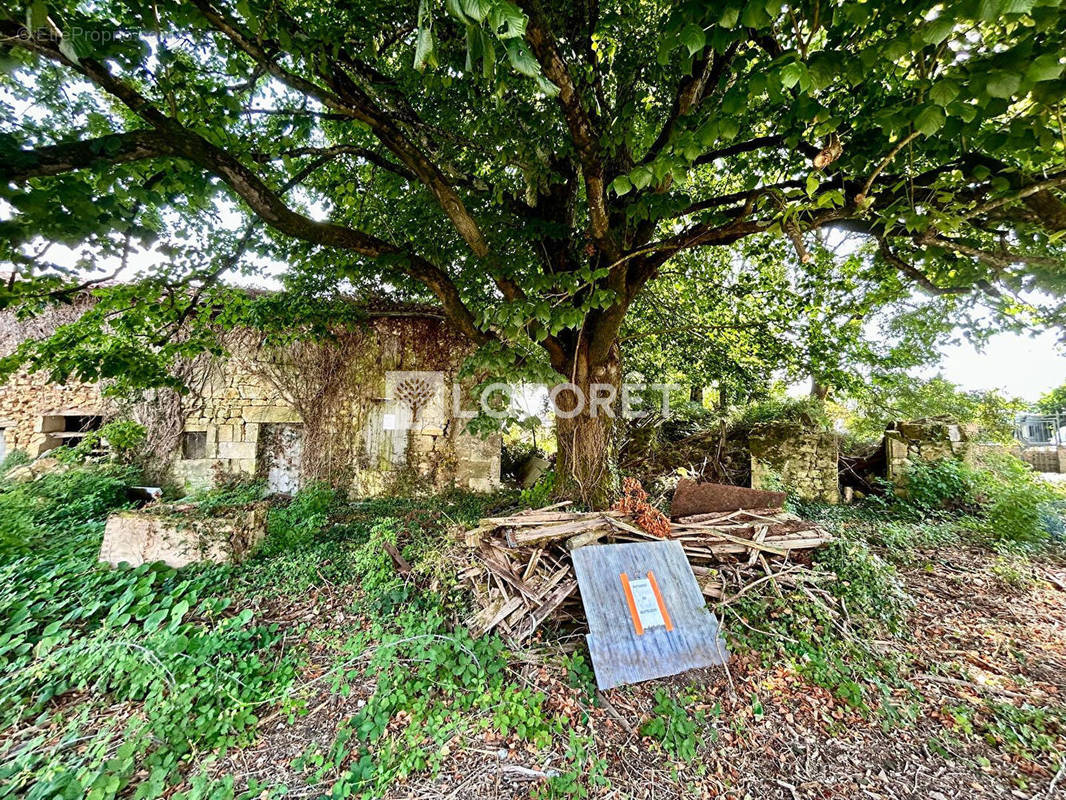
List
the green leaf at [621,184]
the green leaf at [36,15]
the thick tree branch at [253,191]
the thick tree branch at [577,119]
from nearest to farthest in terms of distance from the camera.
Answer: the green leaf at [36,15]
the green leaf at [621,184]
the thick tree branch at [577,119]
the thick tree branch at [253,191]

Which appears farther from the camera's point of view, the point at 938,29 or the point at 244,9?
the point at 244,9

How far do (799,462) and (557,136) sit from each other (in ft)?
21.4

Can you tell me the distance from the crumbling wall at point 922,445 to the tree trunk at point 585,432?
5.50 m

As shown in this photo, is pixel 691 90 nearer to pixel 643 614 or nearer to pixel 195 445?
pixel 643 614

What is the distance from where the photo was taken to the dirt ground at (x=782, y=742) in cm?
204

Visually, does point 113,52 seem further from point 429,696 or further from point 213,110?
point 429,696

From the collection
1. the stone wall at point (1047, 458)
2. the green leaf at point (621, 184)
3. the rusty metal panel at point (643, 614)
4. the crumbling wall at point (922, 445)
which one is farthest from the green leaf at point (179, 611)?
the stone wall at point (1047, 458)

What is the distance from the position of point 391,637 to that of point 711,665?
2.34m

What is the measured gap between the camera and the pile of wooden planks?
307 centimetres

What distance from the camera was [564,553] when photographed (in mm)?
3338

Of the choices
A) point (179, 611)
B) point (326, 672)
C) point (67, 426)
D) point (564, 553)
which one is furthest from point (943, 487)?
point (67, 426)

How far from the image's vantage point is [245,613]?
3125 millimetres

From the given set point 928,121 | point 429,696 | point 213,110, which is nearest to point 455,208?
point 213,110

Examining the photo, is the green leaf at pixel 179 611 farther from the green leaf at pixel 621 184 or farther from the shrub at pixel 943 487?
the shrub at pixel 943 487
